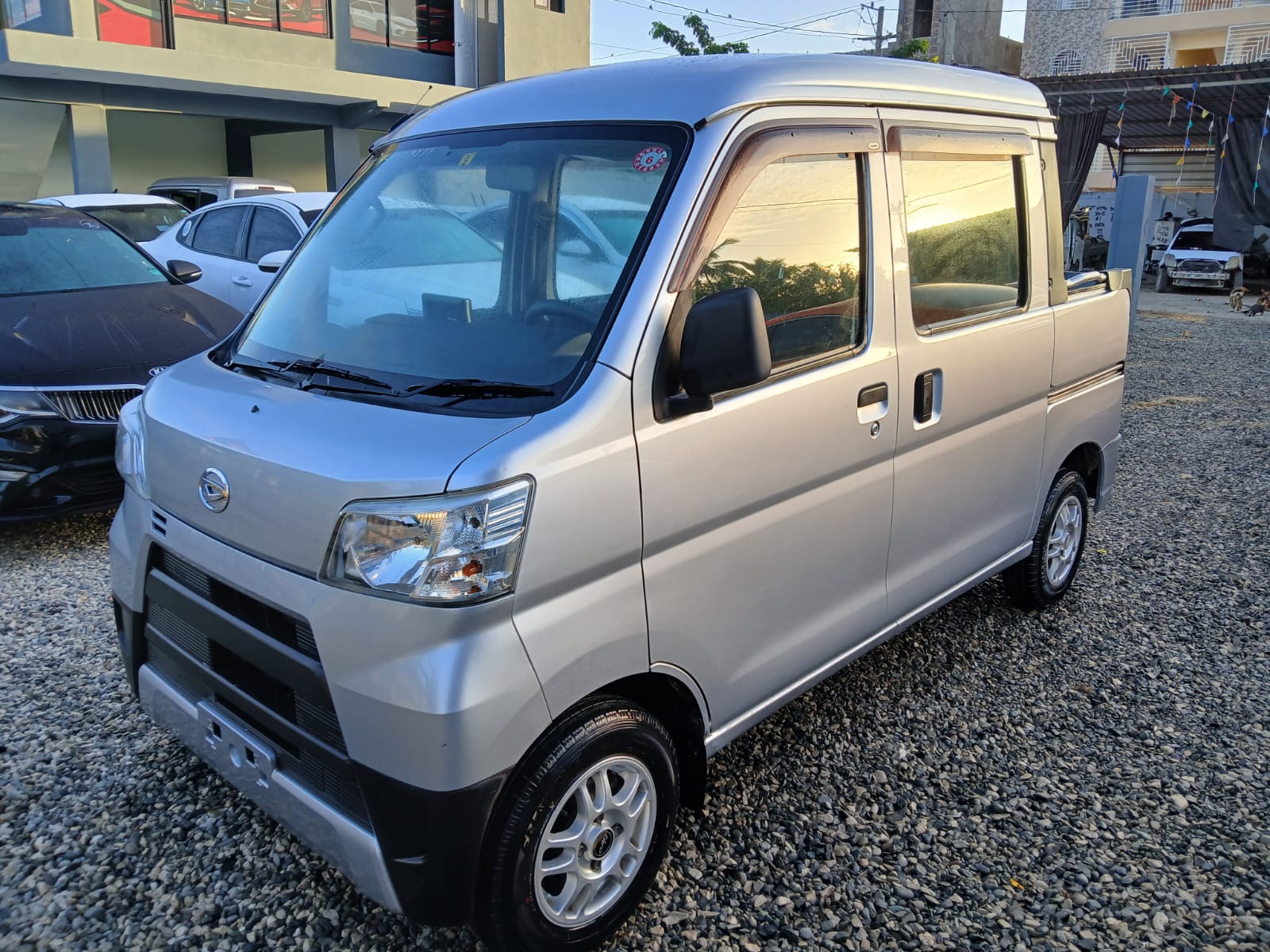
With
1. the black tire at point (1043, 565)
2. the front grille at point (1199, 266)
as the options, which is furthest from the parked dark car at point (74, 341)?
the front grille at point (1199, 266)

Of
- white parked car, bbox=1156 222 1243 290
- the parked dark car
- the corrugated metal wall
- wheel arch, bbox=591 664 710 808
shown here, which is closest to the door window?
the parked dark car

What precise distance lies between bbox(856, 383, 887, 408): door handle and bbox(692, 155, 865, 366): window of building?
5.6 inches

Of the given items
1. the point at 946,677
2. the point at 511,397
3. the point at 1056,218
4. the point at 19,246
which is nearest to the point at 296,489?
the point at 511,397

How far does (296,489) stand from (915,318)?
200 cm

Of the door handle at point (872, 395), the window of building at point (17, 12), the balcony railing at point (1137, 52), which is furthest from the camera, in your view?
the balcony railing at point (1137, 52)

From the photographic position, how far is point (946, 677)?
4047mm

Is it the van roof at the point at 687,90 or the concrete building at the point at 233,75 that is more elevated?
the concrete building at the point at 233,75

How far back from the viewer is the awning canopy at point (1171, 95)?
62.6 ft

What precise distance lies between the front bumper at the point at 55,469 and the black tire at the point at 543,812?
3.68m

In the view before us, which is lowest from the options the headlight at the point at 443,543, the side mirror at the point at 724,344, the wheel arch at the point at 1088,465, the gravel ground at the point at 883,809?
the gravel ground at the point at 883,809

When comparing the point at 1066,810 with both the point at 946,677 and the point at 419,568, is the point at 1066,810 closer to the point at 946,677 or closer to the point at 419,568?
the point at 946,677

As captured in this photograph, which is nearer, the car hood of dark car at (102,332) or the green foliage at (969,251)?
the green foliage at (969,251)

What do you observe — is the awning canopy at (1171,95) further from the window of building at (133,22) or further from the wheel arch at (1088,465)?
the window of building at (133,22)

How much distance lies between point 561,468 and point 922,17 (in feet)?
167
